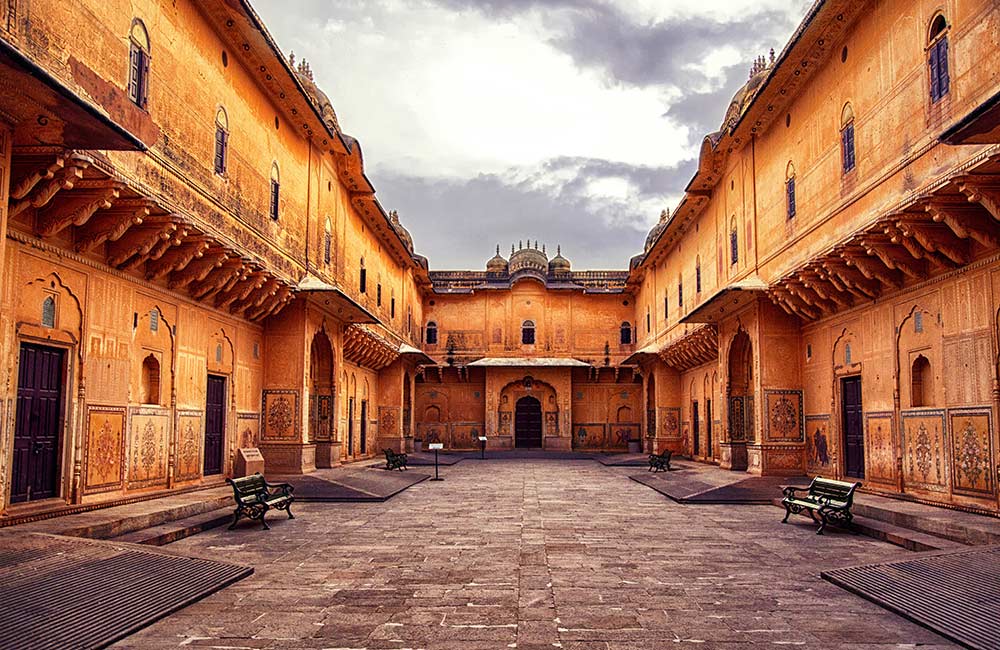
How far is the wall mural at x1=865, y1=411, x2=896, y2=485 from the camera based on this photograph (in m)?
12.7

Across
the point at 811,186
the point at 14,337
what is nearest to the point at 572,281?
the point at 811,186

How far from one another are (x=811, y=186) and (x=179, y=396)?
12.6 m

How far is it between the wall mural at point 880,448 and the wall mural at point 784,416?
9.51 feet

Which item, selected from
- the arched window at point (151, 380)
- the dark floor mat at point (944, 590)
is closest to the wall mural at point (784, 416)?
the dark floor mat at point (944, 590)

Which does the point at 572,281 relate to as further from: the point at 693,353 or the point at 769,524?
the point at 769,524

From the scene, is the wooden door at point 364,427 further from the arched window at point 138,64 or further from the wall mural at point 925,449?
the wall mural at point 925,449

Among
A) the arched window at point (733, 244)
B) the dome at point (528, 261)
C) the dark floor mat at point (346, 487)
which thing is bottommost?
the dark floor mat at point (346, 487)

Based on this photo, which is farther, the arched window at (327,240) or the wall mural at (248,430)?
the arched window at (327,240)

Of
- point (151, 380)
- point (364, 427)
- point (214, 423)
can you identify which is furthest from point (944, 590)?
point (364, 427)

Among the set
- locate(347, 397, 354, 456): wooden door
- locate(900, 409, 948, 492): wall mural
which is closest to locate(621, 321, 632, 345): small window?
locate(347, 397, 354, 456): wooden door

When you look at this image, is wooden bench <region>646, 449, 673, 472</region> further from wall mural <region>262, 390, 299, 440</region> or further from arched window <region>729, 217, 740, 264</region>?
wall mural <region>262, 390, 299, 440</region>

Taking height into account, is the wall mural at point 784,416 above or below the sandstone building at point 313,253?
below

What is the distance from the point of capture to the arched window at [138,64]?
411 inches

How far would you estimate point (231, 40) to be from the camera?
45.4 feet
